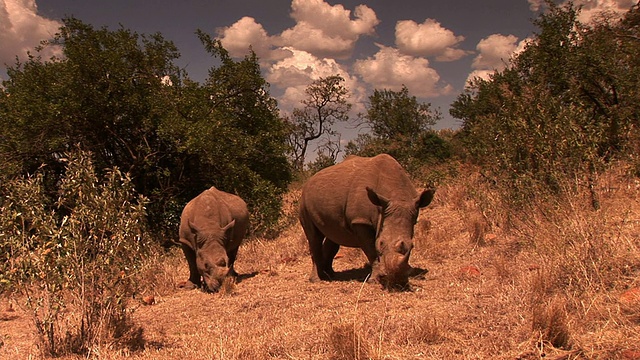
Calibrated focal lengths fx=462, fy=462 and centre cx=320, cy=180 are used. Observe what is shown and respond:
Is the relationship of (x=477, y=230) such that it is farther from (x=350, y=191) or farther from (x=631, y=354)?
(x=631, y=354)

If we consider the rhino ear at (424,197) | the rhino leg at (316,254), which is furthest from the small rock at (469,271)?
the rhino leg at (316,254)

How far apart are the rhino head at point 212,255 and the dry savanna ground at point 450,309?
0.38m

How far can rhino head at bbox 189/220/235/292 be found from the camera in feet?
28.8

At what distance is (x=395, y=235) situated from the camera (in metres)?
6.81

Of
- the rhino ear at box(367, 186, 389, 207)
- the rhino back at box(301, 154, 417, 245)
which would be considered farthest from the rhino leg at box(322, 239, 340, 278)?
the rhino ear at box(367, 186, 389, 207)

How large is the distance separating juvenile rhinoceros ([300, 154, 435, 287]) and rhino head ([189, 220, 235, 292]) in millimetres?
1706

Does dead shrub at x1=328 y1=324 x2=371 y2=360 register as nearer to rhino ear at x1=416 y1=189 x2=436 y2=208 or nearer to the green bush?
the green bush

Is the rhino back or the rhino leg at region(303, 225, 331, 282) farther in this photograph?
the rhino leg at region(303, 225, 331, 282)

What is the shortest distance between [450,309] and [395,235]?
1608 mm

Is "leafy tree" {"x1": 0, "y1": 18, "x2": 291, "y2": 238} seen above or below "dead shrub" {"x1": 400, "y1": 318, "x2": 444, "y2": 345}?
above

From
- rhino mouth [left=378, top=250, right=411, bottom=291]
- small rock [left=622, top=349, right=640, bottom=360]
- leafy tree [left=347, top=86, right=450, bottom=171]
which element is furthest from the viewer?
leafy tree [left=347, top=86, right=450, bottom=171]

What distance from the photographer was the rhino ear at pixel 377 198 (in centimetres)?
704

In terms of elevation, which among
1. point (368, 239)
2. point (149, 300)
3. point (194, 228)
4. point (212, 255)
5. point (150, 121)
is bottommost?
point (149, 300)

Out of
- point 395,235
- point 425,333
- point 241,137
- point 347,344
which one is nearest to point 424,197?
point 395,235
